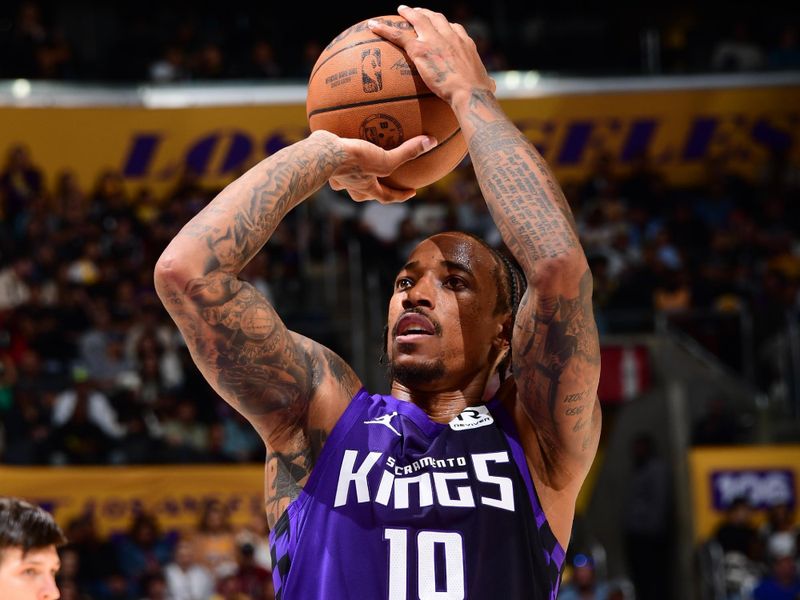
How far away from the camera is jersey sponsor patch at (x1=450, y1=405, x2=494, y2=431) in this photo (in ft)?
10.4

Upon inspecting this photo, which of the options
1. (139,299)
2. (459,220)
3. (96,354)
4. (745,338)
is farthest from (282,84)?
(745,338)

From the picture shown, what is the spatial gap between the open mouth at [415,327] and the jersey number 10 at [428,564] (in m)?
0.52

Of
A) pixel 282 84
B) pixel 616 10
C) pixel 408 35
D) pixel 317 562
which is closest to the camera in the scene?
pixel 317 562

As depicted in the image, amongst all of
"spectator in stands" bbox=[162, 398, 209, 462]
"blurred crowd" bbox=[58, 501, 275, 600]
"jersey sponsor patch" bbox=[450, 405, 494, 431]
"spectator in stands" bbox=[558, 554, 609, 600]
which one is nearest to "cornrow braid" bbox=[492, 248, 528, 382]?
"jersey sponsor patch" bbox=[450, 405, 494, 431]

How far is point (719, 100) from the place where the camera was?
16.1 metres

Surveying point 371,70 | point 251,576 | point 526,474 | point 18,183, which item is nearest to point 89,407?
point 251,576

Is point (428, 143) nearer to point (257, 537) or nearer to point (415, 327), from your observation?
point (415, 327)

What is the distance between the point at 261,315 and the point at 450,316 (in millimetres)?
512

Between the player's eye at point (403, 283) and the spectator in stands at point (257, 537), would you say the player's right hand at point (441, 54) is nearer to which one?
the player's eye at point (403, 283)

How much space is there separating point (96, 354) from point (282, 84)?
5025 mm

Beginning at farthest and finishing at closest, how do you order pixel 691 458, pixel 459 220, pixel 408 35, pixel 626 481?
pixel 459 220 < pixel 626 481 < pixel 691 458 < pixel 408 35

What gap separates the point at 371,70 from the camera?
338 centimetres

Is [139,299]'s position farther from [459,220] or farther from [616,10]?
[616,10]

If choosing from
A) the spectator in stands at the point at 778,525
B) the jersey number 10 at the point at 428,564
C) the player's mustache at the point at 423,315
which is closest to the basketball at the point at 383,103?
the player's mustache at the point at 423,315
